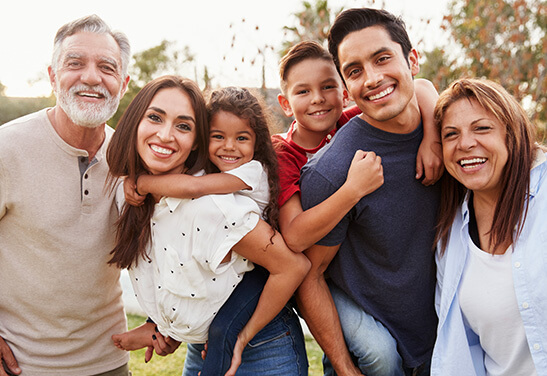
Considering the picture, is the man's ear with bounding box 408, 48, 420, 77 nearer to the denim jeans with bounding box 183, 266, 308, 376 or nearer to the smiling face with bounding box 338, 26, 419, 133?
the smiling face with bounding box 338, 26, 419, 133

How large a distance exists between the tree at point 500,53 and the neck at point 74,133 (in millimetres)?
7579

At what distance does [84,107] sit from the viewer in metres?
2.96

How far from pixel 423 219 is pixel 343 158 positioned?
1.78 feet

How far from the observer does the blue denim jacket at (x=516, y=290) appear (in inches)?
90.7

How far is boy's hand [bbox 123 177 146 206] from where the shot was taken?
255cm

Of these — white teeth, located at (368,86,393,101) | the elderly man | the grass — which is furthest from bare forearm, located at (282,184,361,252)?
the grass

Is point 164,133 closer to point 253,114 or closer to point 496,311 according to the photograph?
point 253,114

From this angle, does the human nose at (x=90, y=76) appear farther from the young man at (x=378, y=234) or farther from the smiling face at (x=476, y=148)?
the smiling face at (x=476, y=148)

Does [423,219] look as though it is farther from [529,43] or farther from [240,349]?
[529,43]

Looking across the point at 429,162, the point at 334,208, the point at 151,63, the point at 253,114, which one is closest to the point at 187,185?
the point at 253,114

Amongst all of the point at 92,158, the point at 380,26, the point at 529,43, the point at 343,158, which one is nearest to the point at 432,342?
the point at 343,158

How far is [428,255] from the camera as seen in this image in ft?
8.82

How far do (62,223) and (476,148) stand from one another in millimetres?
2270

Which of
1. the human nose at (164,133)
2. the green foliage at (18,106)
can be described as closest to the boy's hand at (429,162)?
the human nose at (164,133)
